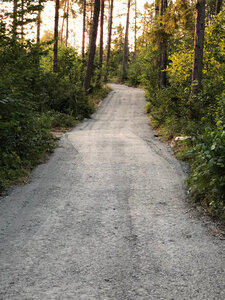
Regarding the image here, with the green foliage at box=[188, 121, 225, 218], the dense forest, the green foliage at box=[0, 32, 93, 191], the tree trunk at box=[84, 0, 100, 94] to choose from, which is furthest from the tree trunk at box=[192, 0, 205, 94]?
the tree trunk at box=[84, 0, 100, 94]

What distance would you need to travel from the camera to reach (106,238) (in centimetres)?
497

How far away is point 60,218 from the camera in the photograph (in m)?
5.71

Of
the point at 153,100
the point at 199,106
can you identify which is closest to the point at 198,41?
the point at 199,106

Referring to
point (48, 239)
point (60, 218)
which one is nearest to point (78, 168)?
point (60, 218)

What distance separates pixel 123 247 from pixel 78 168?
14.7ft

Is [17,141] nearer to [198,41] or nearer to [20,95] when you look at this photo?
[20,95]

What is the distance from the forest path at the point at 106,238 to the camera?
3732 millimetres

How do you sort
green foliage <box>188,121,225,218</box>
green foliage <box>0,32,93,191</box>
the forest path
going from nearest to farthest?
the forest path, green foliage <box>188,121,225,218</box>, green foliage <box>0,32,93,191</box>

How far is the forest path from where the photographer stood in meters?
3.73

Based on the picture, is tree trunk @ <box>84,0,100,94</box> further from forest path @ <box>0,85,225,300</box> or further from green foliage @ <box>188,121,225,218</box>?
green foliage @ <box>188,121,225,218</box>

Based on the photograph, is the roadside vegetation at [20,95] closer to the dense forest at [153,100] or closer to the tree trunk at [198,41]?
the dense forest at [153,100]

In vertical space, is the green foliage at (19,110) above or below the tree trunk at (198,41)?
below

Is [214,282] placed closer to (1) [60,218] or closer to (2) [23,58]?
(1) [60,218]

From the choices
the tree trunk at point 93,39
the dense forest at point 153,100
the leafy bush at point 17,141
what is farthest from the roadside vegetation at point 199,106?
the tree trunk at point 93,39
